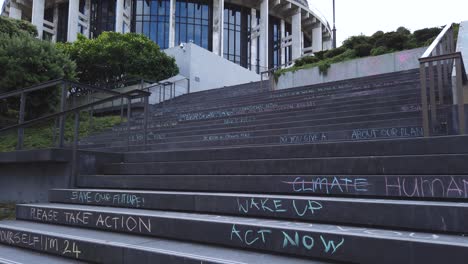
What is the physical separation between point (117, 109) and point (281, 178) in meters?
13.4

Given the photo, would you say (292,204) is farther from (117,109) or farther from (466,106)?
(117,109)

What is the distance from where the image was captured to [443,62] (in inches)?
224

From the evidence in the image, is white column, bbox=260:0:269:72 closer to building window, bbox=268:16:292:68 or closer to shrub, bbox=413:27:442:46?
building window, bbox=268:16:292:68

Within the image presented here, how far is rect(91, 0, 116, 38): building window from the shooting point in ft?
145

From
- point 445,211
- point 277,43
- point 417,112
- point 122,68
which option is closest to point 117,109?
point 122,68

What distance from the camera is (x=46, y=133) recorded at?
12117mm

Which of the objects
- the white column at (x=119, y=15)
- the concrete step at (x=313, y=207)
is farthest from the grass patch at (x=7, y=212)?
the white column at (x=119, y=15)

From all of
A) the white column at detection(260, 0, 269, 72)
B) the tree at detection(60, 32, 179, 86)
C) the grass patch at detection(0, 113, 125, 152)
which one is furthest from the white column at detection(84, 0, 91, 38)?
the grass patch at detection(0, 113, 125, 152)

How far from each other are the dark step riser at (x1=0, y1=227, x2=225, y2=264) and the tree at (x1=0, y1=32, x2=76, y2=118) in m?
9.70

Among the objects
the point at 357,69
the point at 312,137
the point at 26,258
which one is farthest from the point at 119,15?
the point at 26,258

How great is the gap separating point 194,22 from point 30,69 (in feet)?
102

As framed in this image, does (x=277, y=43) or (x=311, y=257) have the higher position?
(x=277, y=43)

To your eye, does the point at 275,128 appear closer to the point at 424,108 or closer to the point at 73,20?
the point at 424,108

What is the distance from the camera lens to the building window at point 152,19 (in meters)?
42.7
